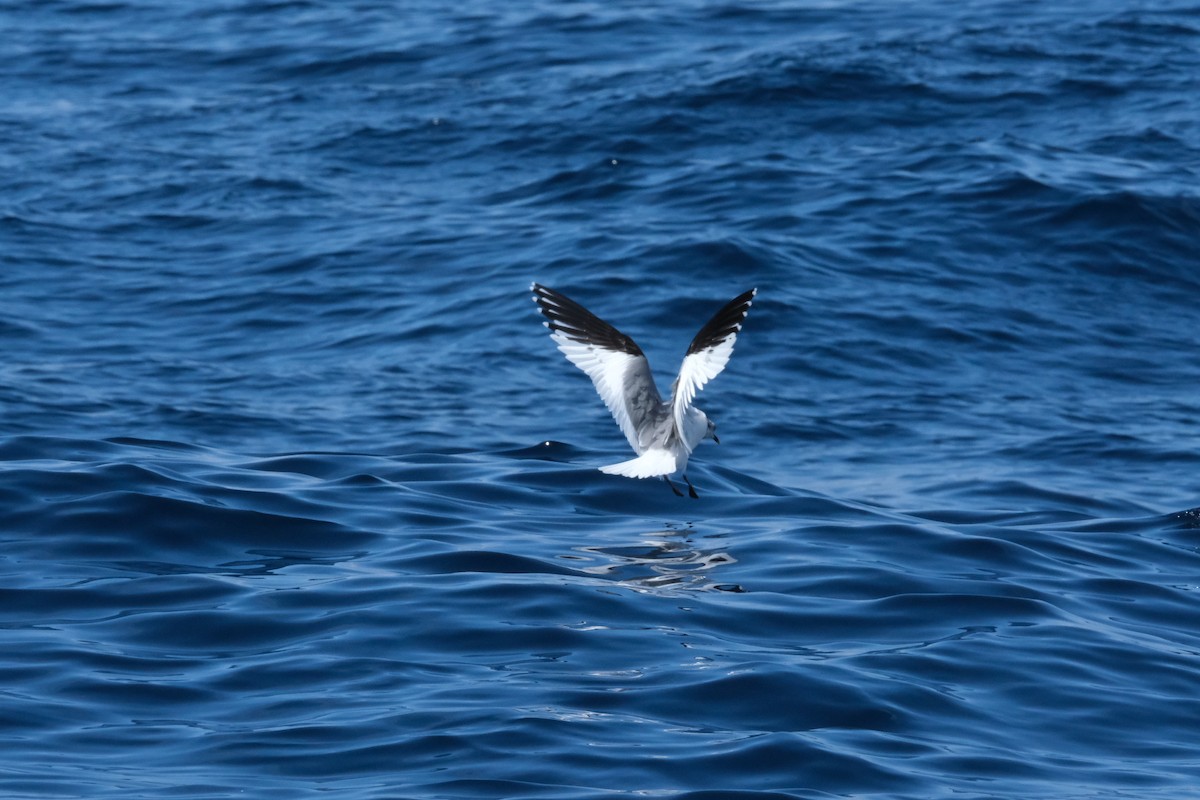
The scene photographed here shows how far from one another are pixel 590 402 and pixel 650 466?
13.9 ft

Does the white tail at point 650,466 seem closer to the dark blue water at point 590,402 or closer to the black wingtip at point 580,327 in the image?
the dark blue water at point 590,402

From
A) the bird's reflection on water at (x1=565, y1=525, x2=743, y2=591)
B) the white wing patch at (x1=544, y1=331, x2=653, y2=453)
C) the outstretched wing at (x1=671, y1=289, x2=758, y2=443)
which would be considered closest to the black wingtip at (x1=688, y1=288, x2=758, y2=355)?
the outstretched wing at (x1=671, y1=289, x2=758, y2=443)

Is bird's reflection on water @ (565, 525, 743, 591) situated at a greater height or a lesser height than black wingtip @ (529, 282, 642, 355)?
lesser

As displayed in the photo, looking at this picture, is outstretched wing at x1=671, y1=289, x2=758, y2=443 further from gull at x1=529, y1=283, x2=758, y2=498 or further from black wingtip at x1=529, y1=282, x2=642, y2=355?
black wingtip at x1=529, y1=282, x2=642, y2=355

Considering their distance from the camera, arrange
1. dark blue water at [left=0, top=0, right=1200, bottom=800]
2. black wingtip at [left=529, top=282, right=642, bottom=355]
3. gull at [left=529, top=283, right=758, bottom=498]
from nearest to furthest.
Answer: dark blue water at [left=0, top=0, right=1200, bottom=800] → gull at [left=529, top=283, right=758, bottom=498] → black wingtip at [left=529, top=282, right=642, bottom=355]

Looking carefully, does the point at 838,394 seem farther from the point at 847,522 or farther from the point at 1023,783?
the point at 1023,783

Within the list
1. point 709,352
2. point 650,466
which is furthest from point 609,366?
point 709,352

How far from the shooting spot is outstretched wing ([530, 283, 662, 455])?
8.91m

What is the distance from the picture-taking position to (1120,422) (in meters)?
12.3

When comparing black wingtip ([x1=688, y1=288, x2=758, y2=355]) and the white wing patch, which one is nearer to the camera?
black wingtip ([x1=688, y1=288, x2=758, y2=355])

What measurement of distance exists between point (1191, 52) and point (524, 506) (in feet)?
45.9

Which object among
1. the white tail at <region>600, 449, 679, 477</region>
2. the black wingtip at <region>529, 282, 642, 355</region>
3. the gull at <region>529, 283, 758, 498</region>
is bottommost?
the white tail at <region>600, 449, 679, 477</region>

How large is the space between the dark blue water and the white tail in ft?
1.55

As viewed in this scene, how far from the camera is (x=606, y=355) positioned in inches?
353
